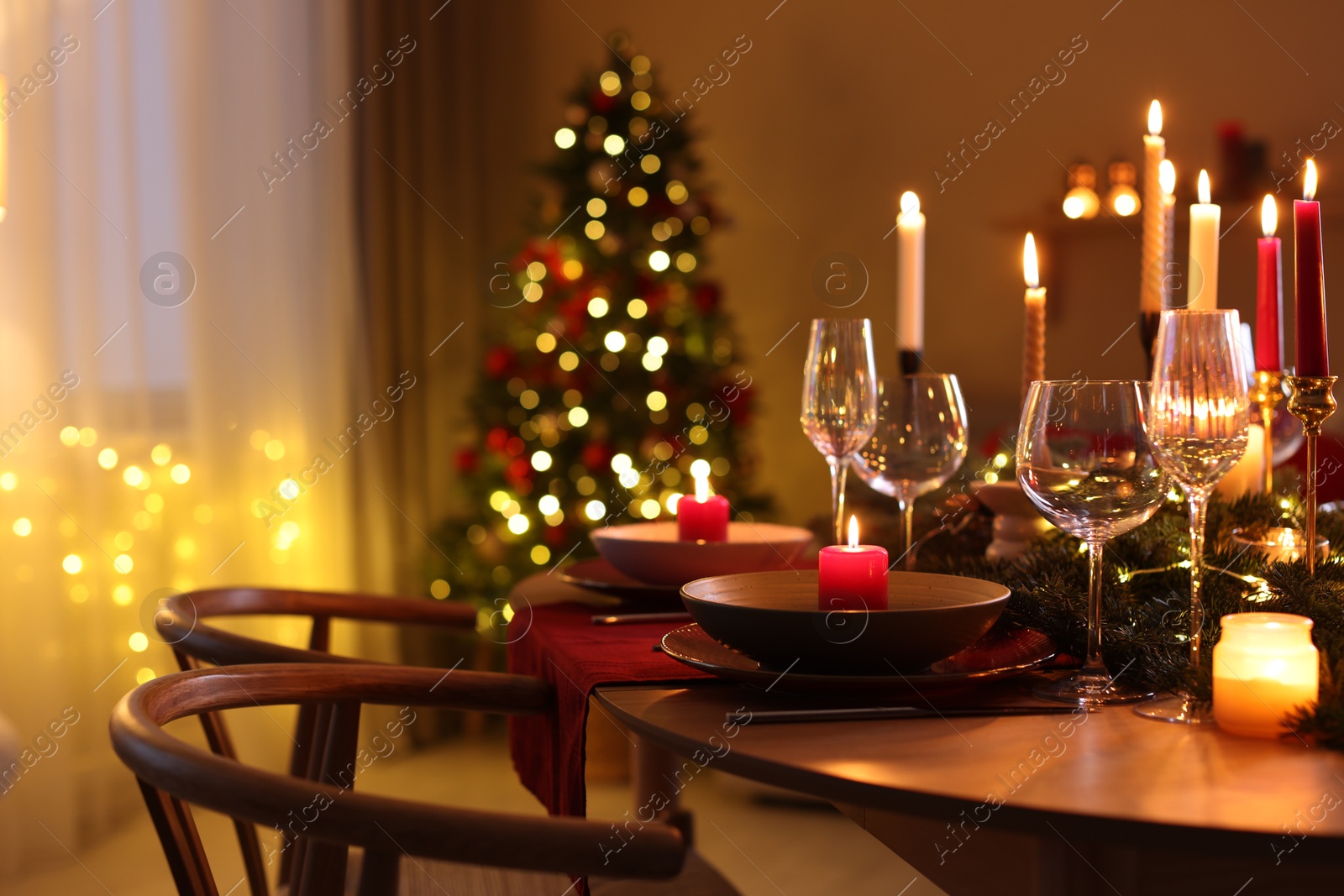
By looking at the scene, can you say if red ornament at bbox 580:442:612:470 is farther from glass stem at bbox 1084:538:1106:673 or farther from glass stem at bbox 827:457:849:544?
glass stem at bbox 1084:538:1106:673

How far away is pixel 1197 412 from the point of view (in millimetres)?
880

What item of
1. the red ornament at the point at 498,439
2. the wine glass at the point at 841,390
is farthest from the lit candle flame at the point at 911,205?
the red ornament at the point at 498,439

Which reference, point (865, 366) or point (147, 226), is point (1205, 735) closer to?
point (865, 366)

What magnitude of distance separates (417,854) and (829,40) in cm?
356

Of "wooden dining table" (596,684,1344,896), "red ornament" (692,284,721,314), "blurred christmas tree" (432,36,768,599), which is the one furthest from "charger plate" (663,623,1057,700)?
"red ornament" (692,284,721,314)

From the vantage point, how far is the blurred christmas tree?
11.0ft

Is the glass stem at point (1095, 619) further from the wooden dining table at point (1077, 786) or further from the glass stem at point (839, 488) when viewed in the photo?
the glass stem at point (839, 488)

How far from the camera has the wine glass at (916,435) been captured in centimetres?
123

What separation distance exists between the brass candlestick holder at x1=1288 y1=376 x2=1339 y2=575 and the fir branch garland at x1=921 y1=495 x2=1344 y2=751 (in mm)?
31

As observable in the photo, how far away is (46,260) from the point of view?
263 centimetres

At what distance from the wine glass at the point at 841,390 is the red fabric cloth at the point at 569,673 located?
0.25 metres

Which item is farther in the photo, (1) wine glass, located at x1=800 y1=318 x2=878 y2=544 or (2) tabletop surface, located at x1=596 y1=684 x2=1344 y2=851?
(1) wine glass, located at x1=800 y1=318 x2=878 y2=544

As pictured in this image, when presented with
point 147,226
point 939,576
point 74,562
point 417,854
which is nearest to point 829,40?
point 147,226

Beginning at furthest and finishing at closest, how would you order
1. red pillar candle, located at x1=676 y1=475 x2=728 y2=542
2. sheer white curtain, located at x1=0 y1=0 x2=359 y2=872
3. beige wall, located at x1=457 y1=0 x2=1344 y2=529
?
beige wall, located at x1=457 y1=0 x2=1344 y2=529 < sheer white curtain, located at x1=0 y1=0 x2=359 y2=872 < red pillar candle, located at x1=676 y1=475 x2=728 y2=542
